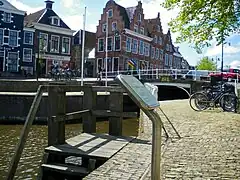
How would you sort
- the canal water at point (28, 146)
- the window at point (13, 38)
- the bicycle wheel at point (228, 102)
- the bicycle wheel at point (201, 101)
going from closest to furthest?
the canal water at point (28, 146) < the bicycle wheel at point (228, 102) < the bicycle wheel at point (201, 101) < the window at point (13, 38)

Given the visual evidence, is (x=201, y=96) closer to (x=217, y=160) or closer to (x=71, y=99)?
(x=71, y=99)

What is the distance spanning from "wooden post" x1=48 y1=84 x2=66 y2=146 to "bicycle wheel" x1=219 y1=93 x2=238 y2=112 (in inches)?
372

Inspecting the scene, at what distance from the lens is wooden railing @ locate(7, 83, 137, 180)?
5.81m

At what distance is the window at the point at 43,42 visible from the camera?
40.0 metres

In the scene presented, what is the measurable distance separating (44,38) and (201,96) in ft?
103

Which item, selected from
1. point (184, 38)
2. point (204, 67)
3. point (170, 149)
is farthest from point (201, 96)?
point (204, 67)

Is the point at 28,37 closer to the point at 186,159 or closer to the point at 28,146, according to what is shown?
the point at 28,146

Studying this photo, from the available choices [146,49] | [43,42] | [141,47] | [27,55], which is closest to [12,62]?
[27,55]

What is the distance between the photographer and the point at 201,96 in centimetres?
1435

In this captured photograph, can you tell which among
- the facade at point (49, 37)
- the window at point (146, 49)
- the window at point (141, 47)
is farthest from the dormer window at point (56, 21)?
the window at point (146, 49)

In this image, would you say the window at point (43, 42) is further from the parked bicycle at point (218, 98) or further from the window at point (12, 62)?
the parked bicycle at point (218, 98)

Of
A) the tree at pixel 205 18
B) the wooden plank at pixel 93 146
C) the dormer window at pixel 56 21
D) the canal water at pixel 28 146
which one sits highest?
the dormer window at pixel 56 21

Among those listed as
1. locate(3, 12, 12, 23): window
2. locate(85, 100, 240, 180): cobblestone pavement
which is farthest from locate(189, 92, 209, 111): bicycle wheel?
locate(3, 12, 12, 23): window

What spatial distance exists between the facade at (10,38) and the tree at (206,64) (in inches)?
1678
